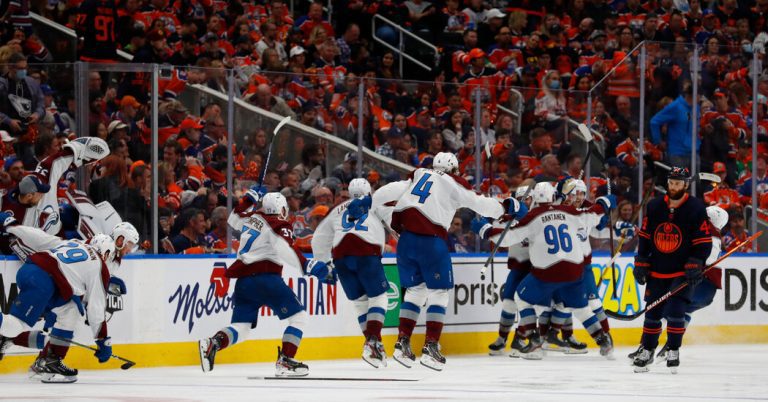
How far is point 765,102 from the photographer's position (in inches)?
526

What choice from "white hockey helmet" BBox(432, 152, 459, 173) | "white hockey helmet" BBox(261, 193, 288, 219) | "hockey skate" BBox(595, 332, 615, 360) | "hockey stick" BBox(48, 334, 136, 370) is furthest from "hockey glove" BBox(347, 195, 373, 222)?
"hockey skate" BBox(595, 332, 615, 360)

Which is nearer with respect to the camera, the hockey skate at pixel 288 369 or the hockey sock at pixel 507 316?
the hockey skate at pixel 288 369

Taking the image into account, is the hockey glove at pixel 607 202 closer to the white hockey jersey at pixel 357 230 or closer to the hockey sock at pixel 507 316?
the hockey sock at pixel 507 316

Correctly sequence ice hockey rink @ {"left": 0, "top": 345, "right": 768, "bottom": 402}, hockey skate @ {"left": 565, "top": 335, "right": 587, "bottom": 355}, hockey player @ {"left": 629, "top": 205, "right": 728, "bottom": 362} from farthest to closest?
hockey skate @ {"left": 565, "top": 335, "right": 587, "bottom": 355}, hockey player @ {"left": 629, "top": 205, "right": 728, "bottom": 362}, ice hockey rink @ {"left": 0, "top": 345, "right": 768, "bottom": 402}

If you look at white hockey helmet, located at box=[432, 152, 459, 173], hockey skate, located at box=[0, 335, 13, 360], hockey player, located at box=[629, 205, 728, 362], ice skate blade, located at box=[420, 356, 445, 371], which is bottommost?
ice skate blade, located at box=[420, 356, 445, 371]

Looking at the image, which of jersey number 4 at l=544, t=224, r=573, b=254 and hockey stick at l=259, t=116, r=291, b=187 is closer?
hockey stick at l=259, t=116, r=291, b=187

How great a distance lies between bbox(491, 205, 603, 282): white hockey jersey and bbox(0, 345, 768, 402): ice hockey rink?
2.34 feet

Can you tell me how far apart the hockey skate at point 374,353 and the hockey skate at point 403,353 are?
0.10 m

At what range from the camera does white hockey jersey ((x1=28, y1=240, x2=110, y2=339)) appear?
356 inches

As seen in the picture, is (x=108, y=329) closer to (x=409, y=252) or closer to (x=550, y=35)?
(x=409, y=252)

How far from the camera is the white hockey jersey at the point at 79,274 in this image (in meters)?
9.05

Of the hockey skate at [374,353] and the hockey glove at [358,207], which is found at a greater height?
the hockey glove at [358,207]

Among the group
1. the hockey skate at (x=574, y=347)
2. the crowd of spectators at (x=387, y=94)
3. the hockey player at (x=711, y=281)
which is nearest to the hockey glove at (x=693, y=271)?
the hockey player at (x=711, y=281)

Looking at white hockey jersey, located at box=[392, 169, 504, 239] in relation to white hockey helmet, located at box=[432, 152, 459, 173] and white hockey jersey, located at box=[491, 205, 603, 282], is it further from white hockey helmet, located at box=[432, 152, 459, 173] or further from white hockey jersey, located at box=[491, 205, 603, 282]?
white hockey jersey, located at box=[491, 205, 603, 282]
